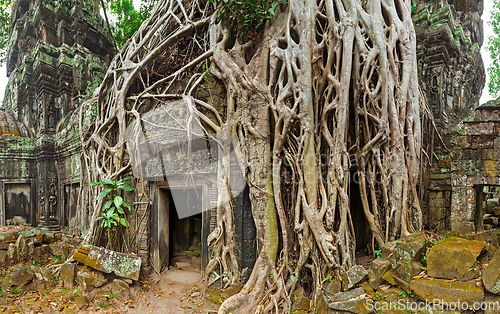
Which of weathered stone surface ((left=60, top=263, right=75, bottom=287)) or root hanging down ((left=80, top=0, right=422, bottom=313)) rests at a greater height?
root hanging down ((left=80, top=0, right=422, bottom=313))

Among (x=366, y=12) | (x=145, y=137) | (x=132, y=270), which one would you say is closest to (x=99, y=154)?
(x=145, y=137)

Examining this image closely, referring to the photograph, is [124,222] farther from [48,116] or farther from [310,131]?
[48,116]

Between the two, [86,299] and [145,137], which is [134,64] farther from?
[86,299]

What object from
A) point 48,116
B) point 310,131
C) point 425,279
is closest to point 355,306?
point 425,279

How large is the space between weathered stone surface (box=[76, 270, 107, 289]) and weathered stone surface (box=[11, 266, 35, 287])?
686mm

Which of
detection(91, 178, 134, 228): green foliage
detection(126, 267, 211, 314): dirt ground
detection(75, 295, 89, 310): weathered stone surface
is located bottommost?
detection(126, 267, 211, 314): dirt ground

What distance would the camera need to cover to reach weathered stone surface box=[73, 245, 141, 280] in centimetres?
379

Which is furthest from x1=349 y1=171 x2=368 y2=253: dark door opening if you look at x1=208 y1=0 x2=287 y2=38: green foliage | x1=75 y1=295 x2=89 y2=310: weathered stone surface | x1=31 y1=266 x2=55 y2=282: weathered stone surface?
x1=31 y1=266 x2=55 y2=282: weathered stone surface

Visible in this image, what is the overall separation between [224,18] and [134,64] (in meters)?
1.84

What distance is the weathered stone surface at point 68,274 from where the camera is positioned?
12.4 feet

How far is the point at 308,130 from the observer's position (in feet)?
10.5

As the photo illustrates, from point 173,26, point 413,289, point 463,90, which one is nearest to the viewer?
point 413,289

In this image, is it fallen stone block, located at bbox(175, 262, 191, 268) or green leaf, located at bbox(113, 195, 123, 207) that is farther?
fallen stone block, located at bbox(175, 262, 191, 268)

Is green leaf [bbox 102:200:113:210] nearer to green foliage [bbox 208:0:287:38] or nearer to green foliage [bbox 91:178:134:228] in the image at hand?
green foliage [bbox 91:178:134:228]
